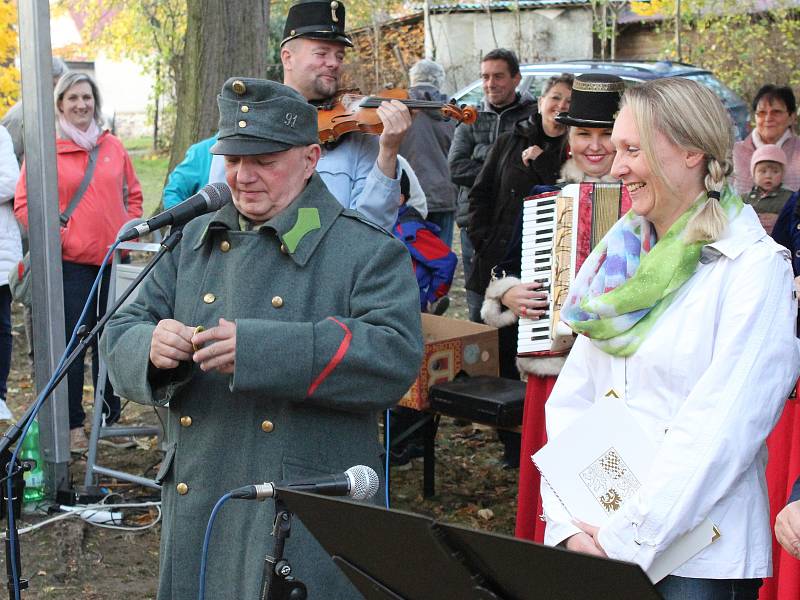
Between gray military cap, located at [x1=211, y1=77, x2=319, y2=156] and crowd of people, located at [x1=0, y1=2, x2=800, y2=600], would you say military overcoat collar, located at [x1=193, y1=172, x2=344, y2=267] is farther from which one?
gray military cap, located at [x1=211, y1=77, x2=319, y2=156]

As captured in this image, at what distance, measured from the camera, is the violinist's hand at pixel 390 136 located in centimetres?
430

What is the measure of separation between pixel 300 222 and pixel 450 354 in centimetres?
311

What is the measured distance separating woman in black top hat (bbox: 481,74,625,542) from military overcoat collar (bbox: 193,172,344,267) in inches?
49.7

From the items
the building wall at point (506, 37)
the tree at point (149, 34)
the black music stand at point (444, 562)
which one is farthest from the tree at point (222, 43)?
the building wall at point (506, 37)

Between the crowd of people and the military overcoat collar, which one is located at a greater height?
the military overcoat collar

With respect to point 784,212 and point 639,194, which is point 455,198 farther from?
point 639,194

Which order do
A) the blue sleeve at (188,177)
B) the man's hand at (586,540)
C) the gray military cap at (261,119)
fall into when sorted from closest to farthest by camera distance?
the man's hand at (586,540) < the gray military cap at (261,119) < the blue sleeve at (188,177)

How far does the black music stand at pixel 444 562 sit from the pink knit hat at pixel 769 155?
556cm

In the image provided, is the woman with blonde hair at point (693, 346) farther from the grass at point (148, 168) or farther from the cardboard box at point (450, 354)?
the grass at point (148, 168)

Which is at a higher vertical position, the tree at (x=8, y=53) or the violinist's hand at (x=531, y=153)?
the tree at (x=8, y=53)

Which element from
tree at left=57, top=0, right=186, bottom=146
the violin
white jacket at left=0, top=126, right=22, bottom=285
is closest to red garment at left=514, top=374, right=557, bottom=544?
the violin

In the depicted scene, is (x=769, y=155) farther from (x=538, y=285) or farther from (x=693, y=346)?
(x=693, y=346)

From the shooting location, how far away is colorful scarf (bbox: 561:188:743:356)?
99.5 inches

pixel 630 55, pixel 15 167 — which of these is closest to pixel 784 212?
pixel 15 167
